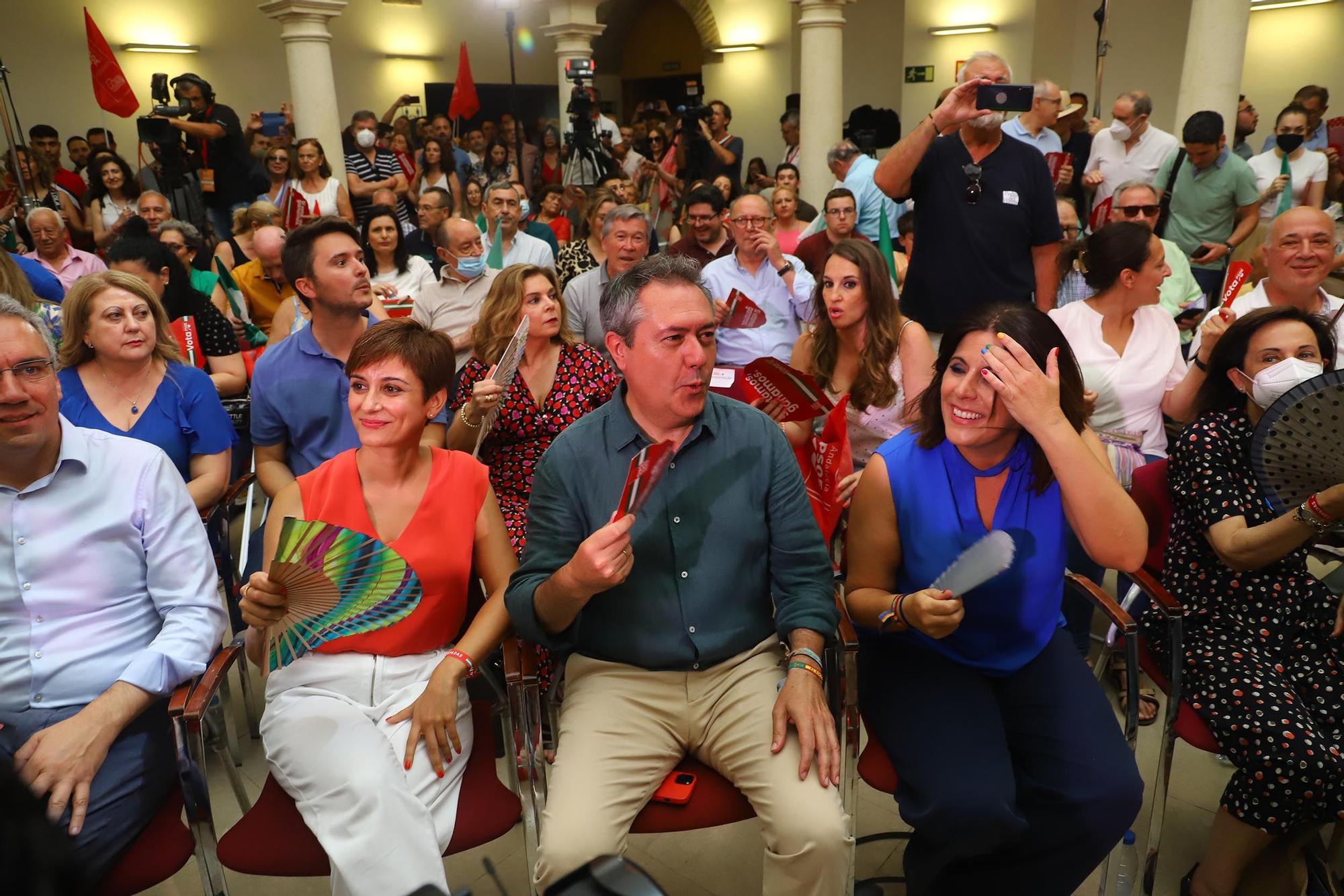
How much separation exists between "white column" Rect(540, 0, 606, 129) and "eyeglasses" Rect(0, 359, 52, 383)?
10.2 meters

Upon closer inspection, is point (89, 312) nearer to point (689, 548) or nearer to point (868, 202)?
point (689, 548)

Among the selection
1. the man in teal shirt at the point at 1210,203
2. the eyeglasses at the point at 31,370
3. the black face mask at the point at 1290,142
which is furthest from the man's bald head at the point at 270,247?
the black face mask at the point at 1290,142

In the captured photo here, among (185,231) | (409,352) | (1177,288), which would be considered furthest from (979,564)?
(185,231)

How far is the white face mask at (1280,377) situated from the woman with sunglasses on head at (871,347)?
3.18ft

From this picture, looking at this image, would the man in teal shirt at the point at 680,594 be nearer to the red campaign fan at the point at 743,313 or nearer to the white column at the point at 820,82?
the red campaign fan at the point at 743,313

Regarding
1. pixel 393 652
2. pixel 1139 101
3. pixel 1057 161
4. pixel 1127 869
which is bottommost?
pixel 1127 869

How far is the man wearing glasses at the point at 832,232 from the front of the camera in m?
5.53

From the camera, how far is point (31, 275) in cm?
452

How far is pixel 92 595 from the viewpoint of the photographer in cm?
200

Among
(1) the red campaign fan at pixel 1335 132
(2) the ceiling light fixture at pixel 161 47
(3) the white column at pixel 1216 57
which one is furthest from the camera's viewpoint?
(2) the ceiling light fixture at pixel 161 47

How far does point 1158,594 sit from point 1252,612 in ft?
0.99

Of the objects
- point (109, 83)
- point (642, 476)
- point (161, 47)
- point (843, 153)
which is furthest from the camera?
point (161, 47)

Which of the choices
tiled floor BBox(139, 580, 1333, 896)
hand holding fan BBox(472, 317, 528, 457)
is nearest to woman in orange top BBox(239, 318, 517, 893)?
hand holding fan BBox(472, 317, 528, 457)

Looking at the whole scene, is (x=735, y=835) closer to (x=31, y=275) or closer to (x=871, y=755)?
(x=871, y=755)
